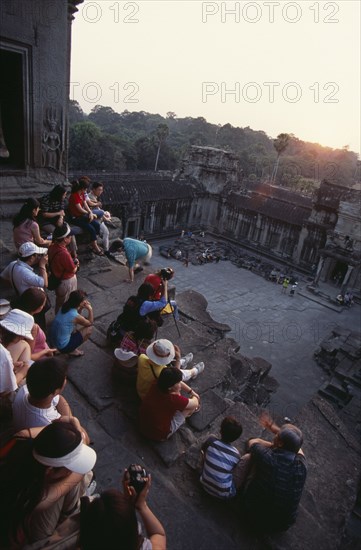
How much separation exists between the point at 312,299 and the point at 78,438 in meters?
23.5

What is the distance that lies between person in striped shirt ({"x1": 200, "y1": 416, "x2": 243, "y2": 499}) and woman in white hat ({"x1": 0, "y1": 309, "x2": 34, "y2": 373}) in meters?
2.27

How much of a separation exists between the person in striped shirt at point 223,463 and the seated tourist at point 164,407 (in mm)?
584

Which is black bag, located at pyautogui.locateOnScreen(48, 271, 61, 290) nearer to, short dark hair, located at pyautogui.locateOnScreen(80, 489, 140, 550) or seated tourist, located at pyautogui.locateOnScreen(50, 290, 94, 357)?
seated tourist, located at pyautogui.locateOnScreen(50, 290, 94, 357)

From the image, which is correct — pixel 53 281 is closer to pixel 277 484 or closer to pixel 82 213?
pixel 82 213

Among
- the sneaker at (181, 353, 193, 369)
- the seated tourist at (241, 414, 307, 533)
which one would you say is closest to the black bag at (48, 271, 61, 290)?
the sneaker at (181, 353, 193, 369)

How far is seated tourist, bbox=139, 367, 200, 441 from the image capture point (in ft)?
13.1

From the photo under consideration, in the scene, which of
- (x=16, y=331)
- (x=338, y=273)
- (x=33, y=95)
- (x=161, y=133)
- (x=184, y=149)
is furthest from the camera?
(x=184, y=149)

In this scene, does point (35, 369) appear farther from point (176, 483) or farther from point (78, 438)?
point (176, 483)

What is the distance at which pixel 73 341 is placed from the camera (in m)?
5.06

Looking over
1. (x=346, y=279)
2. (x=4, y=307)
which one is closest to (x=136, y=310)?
(x=4, y=307)

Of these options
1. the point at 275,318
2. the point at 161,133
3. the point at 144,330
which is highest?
the point at 161,133

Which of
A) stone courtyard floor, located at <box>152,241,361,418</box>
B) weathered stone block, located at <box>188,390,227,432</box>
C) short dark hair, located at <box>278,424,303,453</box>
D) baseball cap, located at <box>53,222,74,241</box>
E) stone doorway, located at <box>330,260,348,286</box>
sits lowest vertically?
stone courtyard floor, located at <box>152,241,361,418</box>

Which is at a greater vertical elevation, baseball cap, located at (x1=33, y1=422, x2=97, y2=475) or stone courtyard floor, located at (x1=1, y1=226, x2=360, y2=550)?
baseball cap, located at (x1=33, y1=422, x2=97, y2=475)

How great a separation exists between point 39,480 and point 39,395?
0.74 metres
